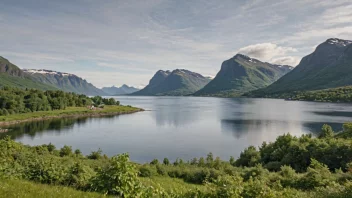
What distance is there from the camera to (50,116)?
450ft

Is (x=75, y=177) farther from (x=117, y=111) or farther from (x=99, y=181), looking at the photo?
(x=117, y=111)

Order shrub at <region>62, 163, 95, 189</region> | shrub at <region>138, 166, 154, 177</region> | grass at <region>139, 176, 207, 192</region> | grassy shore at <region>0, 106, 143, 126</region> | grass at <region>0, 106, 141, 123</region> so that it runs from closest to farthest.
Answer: shrub at <region>62, 163, 95, 189</region>
grass at <region>139, 176, 207, 192</region>
shrub at <region>138, 166, 154, 177</region>
grassy shore at <region>0, 106, 143, 126</region>
grass at <region>0, 106, 141, 123</region>

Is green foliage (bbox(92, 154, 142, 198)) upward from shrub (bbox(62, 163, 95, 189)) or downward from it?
upward

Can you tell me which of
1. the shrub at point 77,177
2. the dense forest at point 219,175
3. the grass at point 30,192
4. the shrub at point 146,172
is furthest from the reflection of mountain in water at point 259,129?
the grass at point 30,192

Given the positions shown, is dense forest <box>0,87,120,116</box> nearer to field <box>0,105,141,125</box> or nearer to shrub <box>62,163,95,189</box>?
field <box>0,105,141,125</box>

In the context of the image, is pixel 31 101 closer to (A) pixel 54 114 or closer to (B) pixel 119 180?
(A) pixel 54 114

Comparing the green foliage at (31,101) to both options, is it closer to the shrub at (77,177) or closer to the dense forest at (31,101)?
the dense forest at (31,101)

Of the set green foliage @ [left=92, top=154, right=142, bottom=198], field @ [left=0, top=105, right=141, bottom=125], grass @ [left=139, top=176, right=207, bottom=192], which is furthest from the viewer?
field @ [left=0, top=105, right=141, bottom=125]

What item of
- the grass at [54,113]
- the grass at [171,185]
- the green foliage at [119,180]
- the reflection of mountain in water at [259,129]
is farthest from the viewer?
the grass at [54,113]

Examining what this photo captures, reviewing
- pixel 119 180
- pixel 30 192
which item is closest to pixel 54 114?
pixel 30 192

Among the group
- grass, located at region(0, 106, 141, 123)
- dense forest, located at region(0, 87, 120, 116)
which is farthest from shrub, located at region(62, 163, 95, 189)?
dense forest, located at region(0, 87, 120, 116)

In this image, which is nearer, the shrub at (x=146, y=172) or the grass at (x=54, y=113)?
the shrub at (x=146, y=172)

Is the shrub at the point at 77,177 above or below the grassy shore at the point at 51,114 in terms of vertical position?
above

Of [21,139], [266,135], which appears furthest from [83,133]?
[266,135]
